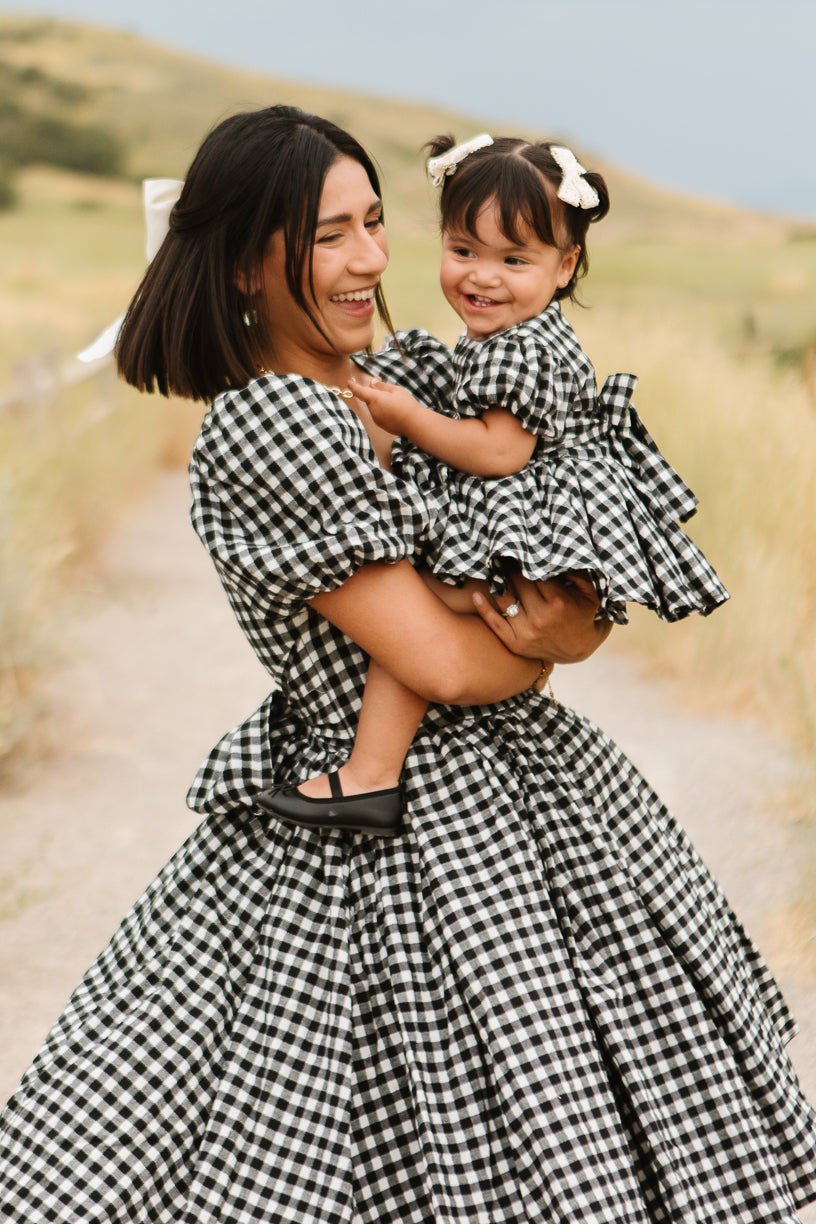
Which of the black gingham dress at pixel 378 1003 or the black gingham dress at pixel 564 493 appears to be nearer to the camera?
the black gingham dress at pixel 378 1003

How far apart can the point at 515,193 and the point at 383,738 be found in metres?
0.89

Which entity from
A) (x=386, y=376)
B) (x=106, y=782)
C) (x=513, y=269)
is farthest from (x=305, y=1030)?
(x=106, y=782)

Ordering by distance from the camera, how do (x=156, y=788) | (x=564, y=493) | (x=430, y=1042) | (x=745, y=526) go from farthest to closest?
1. (x=745, y=526)
2. (x=156, y=788)
3. (x=564, y=493)
4. (x=430, y=1042)

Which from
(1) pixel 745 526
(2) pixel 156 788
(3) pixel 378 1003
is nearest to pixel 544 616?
(3) pixel 378 1003

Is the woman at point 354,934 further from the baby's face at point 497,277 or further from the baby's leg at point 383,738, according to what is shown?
the baby's face at point 497,277

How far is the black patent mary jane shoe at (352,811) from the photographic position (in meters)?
1.59

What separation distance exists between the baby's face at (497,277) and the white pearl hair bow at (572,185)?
0.25 feet

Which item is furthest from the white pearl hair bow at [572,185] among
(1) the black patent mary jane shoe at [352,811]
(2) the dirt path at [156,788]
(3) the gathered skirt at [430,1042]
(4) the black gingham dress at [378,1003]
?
(2) the dirt path at [156,788]

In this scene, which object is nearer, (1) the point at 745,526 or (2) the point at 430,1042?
(2) the point at 430,1042

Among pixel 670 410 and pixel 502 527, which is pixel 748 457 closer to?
pixel 670 410

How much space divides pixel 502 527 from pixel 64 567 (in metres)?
5.49

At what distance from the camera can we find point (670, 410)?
6117 mm

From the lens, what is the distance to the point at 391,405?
5.66 feet

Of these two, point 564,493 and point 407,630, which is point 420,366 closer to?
point 564,493
